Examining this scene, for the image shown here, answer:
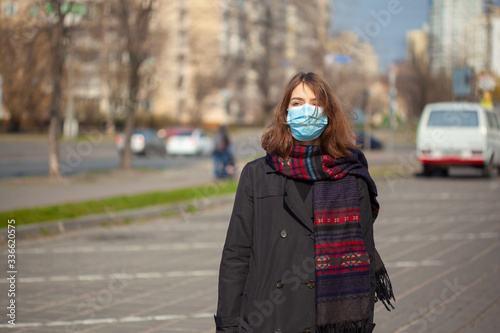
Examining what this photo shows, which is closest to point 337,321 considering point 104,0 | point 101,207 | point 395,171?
point 101,207

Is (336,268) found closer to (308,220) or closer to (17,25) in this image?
(308,220)

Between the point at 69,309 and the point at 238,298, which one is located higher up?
the point at 238,298

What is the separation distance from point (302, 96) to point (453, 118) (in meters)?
21.9

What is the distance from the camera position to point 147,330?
6105 mm

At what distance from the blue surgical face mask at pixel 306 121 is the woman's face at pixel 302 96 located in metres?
0.04

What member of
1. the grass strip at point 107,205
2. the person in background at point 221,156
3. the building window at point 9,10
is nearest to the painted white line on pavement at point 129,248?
the grass strip at point 107,205

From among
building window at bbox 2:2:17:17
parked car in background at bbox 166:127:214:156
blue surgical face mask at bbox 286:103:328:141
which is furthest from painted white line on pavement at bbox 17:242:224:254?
parked car in background at bbox 166:127:214:156

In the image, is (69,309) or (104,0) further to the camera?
(104,0)

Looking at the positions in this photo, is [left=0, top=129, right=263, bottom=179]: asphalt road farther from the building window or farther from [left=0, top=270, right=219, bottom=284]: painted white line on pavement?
[left=0, top=270, right=219, bottom=284]: painted white line on pavement

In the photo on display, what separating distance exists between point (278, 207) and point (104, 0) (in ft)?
68.0

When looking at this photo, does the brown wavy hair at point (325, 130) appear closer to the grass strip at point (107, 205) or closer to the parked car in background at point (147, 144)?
the grass strip at point (107, 205)

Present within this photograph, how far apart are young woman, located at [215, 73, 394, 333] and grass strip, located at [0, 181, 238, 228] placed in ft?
28.9

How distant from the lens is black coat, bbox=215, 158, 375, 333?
312 cm

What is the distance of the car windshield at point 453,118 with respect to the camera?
24.0 m
